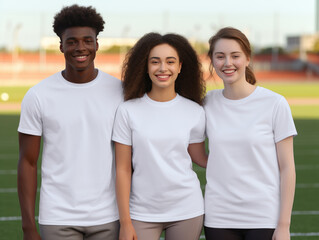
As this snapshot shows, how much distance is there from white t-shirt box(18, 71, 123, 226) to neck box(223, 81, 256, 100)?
2.21 feet

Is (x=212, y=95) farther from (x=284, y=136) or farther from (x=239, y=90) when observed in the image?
(x=284, y=136)

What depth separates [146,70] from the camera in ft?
11.1

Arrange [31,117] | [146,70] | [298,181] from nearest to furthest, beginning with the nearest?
[31,117] < [146,70] < [298,181]

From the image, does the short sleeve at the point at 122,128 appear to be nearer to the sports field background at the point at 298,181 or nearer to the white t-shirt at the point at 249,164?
the white t-shirt at the point at 249,164

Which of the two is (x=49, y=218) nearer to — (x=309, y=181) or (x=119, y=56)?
(x=309, y=181)

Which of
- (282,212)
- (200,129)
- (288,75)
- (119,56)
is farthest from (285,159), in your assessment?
(119,56)

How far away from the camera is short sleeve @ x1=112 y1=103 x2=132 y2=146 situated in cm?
317

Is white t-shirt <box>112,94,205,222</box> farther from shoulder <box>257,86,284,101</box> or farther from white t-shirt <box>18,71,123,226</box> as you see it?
shoulder <box>257,86,284,101</box>

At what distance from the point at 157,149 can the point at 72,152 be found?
449 millimetres

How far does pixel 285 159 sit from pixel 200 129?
487mm

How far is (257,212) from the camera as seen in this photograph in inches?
126

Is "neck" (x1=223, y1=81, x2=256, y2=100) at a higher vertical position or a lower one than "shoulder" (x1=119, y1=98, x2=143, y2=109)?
higher

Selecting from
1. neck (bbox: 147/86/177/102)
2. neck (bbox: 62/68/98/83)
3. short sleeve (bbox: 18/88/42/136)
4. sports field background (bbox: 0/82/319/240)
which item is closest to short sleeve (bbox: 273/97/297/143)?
neck (bbox: 147/86/177/102)

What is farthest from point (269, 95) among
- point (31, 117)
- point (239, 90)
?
point (31, 117)
